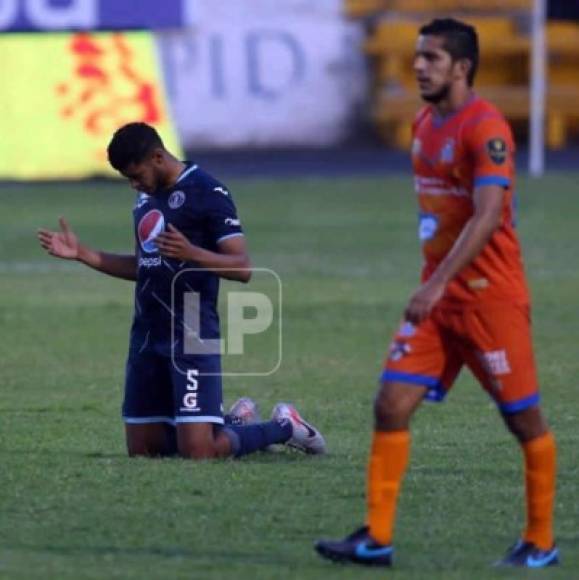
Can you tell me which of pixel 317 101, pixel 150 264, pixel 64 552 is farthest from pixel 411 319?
pixel 317 101

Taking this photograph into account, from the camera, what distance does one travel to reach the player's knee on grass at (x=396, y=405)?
6988 mm

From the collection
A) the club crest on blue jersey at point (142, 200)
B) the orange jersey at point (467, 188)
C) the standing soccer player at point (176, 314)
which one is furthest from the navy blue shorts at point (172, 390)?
the orange jersey at point (467, 188)

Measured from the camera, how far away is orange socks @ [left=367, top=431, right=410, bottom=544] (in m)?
6.96

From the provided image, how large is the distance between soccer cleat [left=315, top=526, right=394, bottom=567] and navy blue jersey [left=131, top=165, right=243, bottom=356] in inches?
93.3

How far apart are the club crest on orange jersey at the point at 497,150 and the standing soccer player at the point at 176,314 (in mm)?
Answer: 2189

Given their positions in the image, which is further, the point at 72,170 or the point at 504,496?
the point at 72,170

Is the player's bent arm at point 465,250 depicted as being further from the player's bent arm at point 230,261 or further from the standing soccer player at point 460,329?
the player's bent arm at point 230,261

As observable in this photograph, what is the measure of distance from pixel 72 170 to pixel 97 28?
71.8 inches

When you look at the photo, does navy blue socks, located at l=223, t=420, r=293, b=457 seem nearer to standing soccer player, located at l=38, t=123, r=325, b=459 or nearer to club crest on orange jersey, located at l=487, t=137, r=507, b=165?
standing soccer player, located at l=38, t=123, r=325, b=459

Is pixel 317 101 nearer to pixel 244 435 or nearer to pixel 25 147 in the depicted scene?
pixel 25 147

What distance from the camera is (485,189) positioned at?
271 inches

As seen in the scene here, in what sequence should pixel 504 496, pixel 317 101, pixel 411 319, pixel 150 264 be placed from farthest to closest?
pixel 317 101, pixel 150 264, pixel 504 496, pixel 411 319
